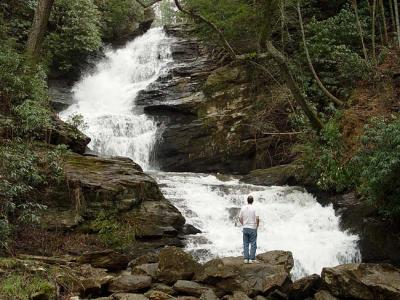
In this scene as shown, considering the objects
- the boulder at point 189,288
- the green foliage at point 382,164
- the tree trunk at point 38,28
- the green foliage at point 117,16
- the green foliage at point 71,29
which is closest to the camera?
the boulder at point 189,288

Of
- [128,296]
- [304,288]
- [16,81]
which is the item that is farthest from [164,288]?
[16,81]

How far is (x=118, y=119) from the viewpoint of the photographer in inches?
871

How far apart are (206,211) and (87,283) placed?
6239 mm

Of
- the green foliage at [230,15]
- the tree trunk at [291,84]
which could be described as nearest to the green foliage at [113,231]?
the tree trunk at [291,84]

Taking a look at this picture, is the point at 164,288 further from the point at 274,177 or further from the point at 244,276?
the point at 274,177

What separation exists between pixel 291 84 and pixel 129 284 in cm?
917

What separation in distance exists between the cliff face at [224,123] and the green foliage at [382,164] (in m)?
7.63

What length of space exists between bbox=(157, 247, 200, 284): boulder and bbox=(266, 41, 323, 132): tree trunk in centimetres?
767

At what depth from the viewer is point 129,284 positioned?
8883 mm

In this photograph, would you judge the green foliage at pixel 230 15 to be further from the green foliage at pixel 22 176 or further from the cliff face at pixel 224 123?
the green foliage at pixel 22 176

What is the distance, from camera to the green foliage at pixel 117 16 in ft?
98.7

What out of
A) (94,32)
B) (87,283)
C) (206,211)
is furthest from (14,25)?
(87,283)

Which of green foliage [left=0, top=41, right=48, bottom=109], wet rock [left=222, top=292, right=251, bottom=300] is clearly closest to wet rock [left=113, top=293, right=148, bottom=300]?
wet rock [left=222, top=292, right=251, bottom=300]

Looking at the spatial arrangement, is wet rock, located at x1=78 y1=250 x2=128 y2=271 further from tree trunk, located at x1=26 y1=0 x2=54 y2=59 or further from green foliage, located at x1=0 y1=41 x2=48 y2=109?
tree trunk, located at x1=26 y1=0 x2=54 y2=59
